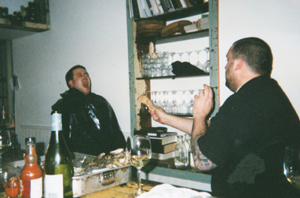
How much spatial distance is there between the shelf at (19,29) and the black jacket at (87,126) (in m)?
1.56

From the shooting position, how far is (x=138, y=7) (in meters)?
2.40

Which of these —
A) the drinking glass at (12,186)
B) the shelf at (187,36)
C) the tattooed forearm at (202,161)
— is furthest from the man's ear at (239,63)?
the drinking glass at (12,186)

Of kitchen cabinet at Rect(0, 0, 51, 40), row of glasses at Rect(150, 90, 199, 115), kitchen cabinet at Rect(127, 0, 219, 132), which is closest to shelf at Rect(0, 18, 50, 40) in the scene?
kitchen cabinet at Rect(0, 0, 51, 40)

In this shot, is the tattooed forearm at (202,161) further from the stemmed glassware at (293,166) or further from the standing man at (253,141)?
the stemmed glassware at (293,166)

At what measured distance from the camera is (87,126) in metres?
2.75

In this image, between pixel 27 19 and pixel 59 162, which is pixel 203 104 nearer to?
pixel 59 162

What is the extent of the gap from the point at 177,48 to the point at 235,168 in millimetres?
1577

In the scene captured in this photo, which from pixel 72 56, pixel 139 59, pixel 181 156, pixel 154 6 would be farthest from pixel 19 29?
pixel 181 156

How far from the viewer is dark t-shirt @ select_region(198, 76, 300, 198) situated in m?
1.20

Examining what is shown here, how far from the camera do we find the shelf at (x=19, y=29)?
136 inches

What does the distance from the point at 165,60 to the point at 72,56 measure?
6.04ft

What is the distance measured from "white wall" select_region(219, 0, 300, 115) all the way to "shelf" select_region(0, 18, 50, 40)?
305 centimetres

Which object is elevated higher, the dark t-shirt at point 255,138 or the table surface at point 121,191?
the dark t-shirt at point 255,138

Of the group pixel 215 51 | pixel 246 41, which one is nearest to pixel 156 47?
pixel 215 51
